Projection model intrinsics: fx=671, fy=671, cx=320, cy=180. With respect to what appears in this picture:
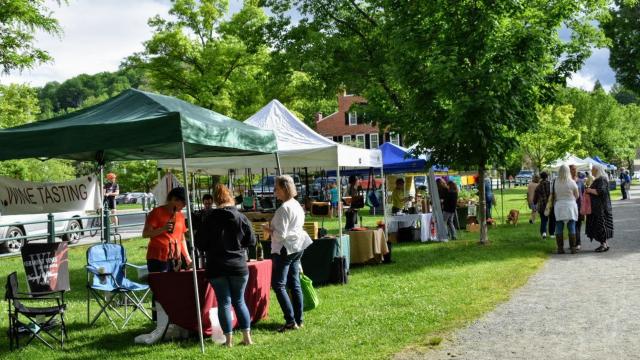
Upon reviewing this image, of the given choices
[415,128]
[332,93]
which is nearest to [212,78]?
[332,93]

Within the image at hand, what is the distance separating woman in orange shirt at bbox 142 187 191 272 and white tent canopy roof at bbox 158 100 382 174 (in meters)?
3.95

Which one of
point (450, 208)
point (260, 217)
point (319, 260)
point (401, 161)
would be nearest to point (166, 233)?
point (319, 260)

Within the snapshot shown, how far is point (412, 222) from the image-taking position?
58.7 feet

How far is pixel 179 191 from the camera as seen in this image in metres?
7.84

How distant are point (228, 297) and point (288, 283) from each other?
1.07 metres

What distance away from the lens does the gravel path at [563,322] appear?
6.16 meters

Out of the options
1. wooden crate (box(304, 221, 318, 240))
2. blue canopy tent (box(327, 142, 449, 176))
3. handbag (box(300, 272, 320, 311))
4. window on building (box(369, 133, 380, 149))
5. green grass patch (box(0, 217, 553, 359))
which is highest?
window on building (box(369, 133, 380, 149))

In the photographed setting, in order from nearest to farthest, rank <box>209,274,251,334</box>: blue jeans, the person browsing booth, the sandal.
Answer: <box>209,274,251,334</box>: blue jeans < the sandal < the person browsing booth

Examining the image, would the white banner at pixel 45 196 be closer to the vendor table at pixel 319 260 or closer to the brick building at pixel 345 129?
the vendor table at pixel 319 260

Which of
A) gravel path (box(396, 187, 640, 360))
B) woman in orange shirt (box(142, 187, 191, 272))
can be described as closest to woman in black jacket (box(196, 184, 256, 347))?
woman in orange shirt (box(142, 187, 191, 272))

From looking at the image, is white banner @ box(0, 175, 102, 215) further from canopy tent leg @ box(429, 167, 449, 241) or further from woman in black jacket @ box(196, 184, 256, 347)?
canopy tent leg @ box(429, 167, 449, 241)

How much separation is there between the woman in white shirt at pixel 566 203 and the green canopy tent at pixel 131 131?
7444 mm

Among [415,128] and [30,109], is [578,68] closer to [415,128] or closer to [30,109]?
[415,128]

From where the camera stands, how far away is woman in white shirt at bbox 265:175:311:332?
Answer: 7.36m
